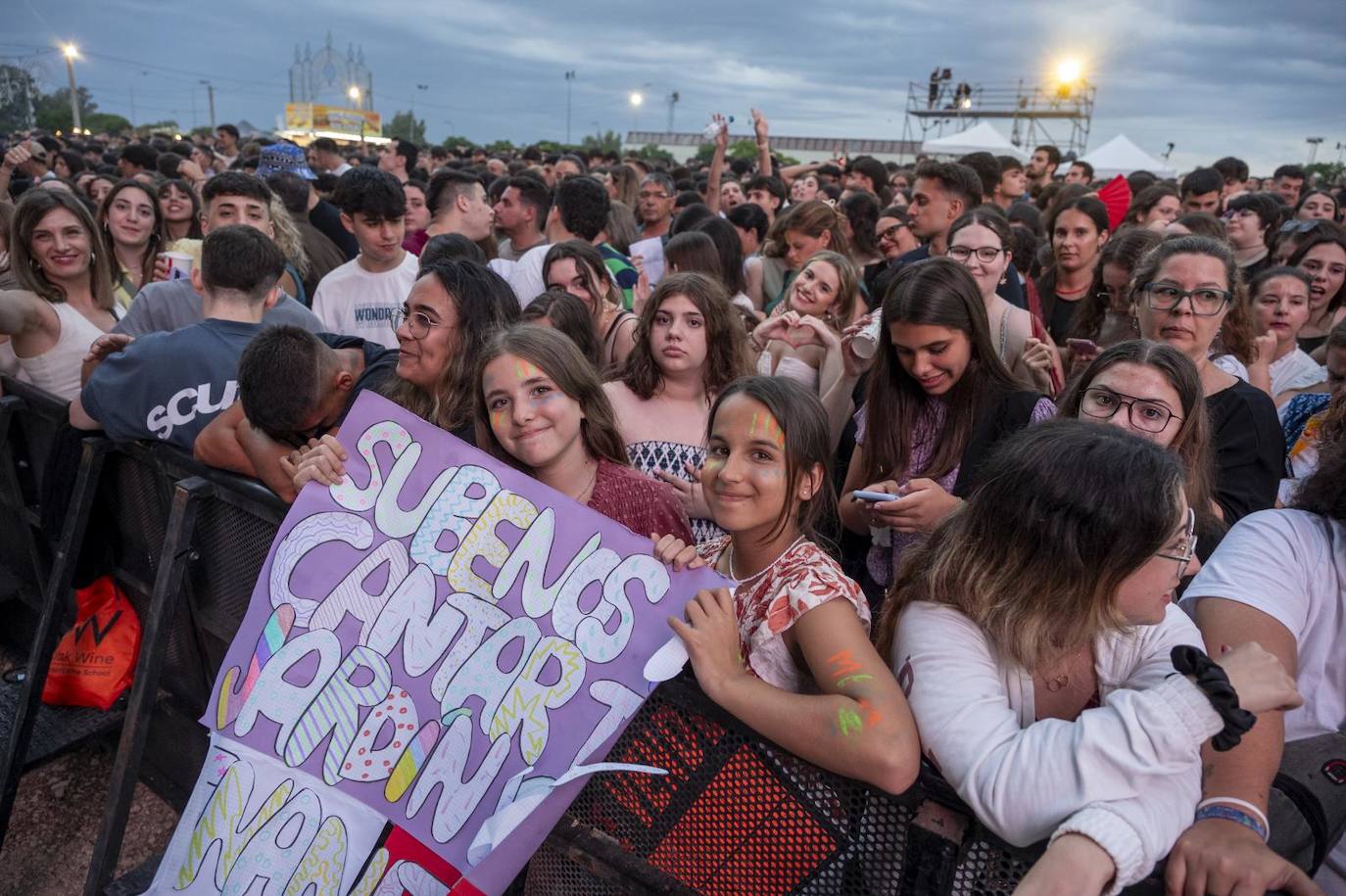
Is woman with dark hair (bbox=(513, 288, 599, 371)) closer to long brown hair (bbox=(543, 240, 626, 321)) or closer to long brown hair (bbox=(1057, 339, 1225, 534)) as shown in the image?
long brown hair (bbox=(543, 240, 626, 321))

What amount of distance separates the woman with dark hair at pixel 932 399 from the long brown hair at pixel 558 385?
32.5 inches

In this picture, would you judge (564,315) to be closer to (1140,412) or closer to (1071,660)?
(1140,412)

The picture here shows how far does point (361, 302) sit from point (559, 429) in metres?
2.87

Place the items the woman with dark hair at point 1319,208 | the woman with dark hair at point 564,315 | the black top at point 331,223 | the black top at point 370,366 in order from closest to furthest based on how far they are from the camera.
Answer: the black top at point 370,366
the woman with dark hair at point 564,315
the black top at point 331,223
the woman with dark hair at point 1319,208

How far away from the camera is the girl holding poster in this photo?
4.57 feet

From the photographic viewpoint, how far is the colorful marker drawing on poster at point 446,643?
1723mm

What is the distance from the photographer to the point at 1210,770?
4.50ft

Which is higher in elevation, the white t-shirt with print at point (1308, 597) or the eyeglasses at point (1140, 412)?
the eyeglasses at point (1140, 412)

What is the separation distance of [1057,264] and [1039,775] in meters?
4.83

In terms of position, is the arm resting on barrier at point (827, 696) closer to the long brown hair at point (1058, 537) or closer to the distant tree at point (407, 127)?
the long brown hair at point (1058, 537)

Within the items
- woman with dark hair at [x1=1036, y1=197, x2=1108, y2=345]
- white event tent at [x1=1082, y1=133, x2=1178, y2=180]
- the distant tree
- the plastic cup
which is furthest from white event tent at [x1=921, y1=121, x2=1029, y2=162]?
the distant tree

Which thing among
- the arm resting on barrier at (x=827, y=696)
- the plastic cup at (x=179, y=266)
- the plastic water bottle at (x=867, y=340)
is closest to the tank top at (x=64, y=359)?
the plastic cup at (x=179, y=266)

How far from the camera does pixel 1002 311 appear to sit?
362cm

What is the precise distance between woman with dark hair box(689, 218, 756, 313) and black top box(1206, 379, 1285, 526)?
9.64ft
